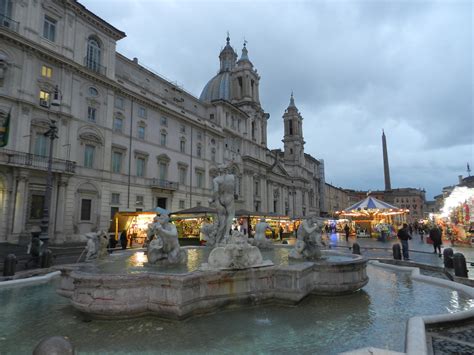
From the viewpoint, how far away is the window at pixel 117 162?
28672 mm

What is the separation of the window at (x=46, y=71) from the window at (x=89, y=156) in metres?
6.06

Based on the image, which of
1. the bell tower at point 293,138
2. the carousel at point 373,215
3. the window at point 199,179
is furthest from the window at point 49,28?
the bell tower at point 293,138

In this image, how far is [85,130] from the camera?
1020 inches

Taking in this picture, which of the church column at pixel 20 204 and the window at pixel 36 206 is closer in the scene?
the church column at pixel 20 204

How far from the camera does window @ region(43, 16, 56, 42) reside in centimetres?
2389

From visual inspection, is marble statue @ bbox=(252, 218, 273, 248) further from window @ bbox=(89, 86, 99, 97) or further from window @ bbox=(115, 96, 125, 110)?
window @ bbox=(115, 96, 125, 110)

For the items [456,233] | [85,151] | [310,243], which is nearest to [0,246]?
[85,151]

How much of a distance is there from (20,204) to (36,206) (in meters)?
1.32

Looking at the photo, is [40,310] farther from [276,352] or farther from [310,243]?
[310,243]

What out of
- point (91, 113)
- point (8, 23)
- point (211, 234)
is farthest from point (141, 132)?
point (211, 234)

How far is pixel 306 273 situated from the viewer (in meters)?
5.96

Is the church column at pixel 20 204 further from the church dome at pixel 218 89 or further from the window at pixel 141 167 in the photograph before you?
the church dome at pixel 218 89

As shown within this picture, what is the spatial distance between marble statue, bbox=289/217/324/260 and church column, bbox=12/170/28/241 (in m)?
20.8

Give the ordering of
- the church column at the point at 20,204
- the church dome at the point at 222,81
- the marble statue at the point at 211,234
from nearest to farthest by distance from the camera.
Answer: the marble statue at the point at 211,234, the church column at the point at 20,204, the church dome at the point at 222,81
